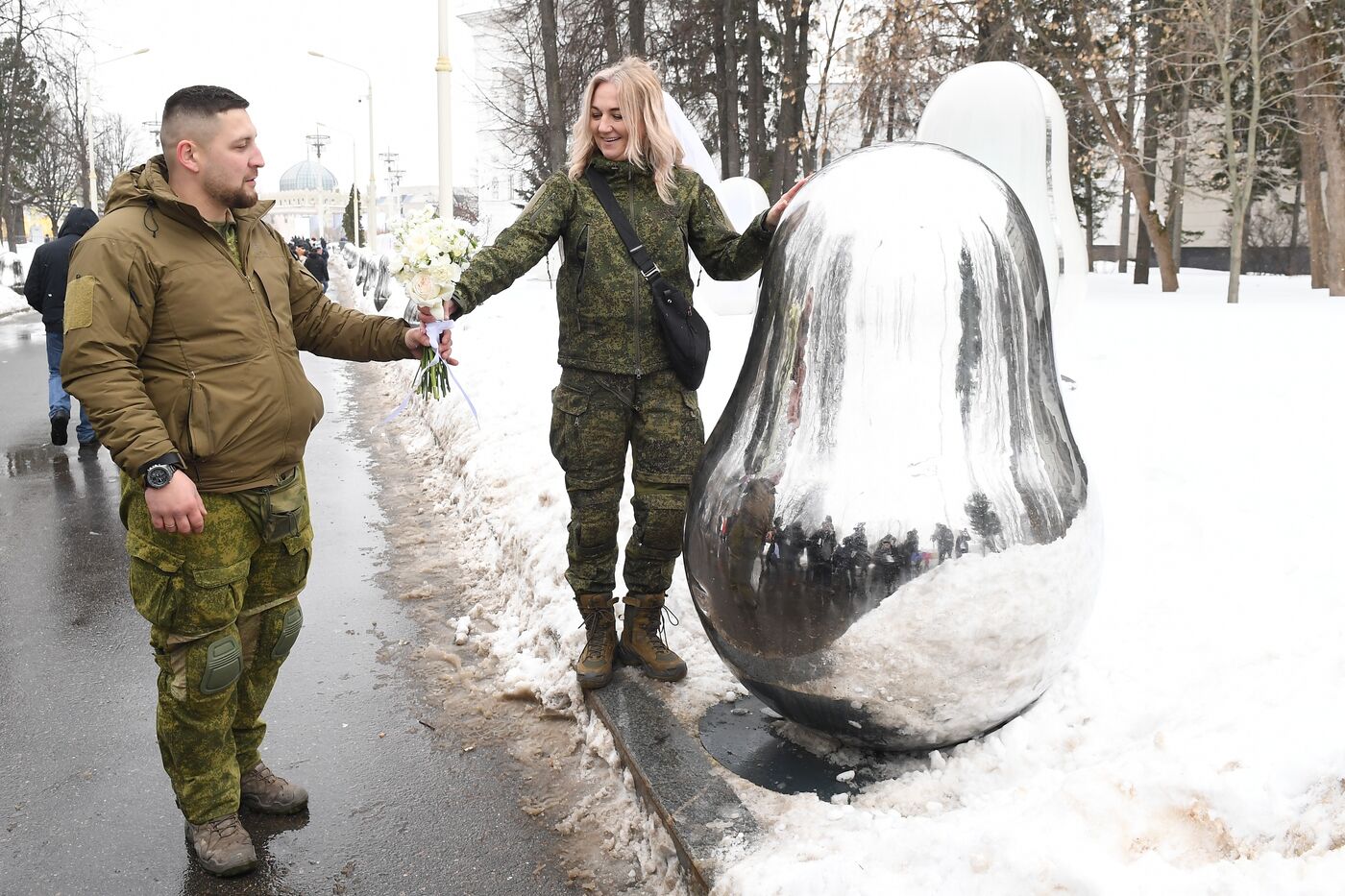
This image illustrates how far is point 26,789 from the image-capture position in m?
3.55

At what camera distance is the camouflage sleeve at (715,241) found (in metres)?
3.71

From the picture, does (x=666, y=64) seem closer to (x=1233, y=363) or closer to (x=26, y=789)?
(x=1233, y=363)

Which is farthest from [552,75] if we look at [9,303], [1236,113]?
[9,303]

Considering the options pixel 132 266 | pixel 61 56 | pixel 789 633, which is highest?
pixel 61 56

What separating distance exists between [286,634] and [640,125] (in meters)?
2.03

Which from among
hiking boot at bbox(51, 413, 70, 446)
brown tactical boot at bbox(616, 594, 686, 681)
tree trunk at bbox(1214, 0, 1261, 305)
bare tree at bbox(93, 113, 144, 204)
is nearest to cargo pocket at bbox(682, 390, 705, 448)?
brown tactical boot at bbox(616, 594, 686, 681)

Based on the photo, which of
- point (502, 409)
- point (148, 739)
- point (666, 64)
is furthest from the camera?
point (666, 64)

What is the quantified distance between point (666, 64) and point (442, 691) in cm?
1937

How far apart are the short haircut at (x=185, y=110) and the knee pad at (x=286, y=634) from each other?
1406 millimetres

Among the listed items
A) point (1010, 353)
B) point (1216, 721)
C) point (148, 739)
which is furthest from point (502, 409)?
point (1216, 721)

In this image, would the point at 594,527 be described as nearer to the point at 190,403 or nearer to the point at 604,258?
the point at 604,258

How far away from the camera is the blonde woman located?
3645 mm

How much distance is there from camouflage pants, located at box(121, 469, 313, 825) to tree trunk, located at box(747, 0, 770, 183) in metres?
19.1

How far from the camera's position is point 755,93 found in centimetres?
2128
